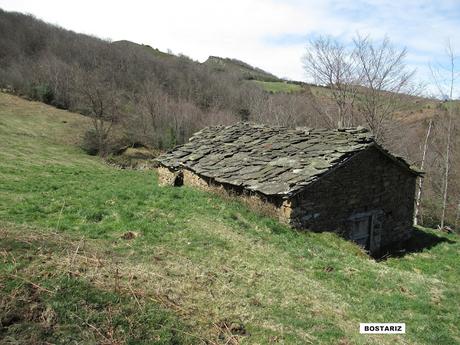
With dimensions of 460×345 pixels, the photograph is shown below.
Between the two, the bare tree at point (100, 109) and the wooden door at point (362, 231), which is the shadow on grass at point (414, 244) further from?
the bare tree at point (100, 109)

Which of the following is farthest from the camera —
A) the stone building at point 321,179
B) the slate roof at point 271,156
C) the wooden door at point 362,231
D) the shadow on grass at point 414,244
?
the shadow on grass at point 414,244

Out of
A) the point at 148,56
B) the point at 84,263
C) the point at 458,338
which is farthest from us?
the point at 148,56

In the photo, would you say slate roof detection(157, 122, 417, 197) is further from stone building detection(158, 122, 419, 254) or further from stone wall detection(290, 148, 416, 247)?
stone wall detection(290, 148, 416, 247)

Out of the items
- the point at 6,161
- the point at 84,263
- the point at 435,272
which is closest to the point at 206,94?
the point at 6,161

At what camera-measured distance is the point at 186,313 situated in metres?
5.04

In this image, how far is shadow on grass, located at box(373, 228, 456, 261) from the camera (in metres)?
12.5

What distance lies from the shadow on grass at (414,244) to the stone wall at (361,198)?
29cm

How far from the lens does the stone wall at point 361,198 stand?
1092cm

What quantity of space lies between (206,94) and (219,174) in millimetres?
46025

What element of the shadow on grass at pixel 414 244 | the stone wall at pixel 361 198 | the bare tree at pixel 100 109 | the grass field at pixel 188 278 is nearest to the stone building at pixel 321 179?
the stone wall at pixel 361 198

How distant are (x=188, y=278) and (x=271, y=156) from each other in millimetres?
7625

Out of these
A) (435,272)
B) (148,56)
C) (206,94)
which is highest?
(148,56)

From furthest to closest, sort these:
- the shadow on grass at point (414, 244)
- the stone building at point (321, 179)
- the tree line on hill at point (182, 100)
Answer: the tree line on hill at point (182, 100)
the shadow on grass at point (414, 244)
the stone building at point (321, 179)

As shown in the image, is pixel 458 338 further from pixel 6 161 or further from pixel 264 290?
pixel 6 161
